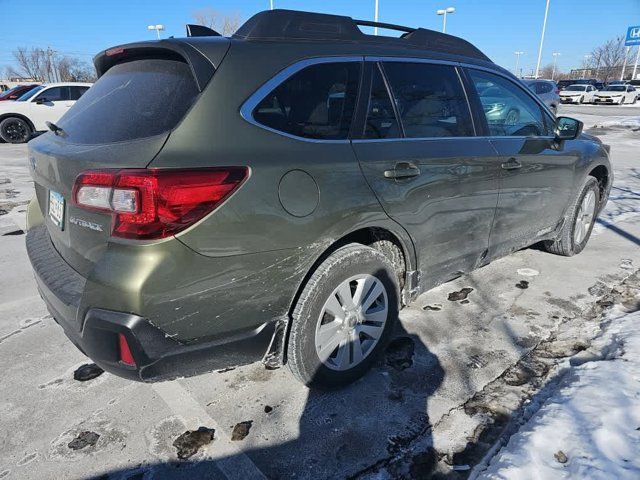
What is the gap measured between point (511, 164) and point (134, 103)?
2562 millimetres

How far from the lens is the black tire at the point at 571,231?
4293mm

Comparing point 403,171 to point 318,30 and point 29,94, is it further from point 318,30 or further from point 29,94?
point 29,94

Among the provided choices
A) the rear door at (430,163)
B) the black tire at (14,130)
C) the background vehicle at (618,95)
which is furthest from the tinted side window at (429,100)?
the background vehicle at (618,95)

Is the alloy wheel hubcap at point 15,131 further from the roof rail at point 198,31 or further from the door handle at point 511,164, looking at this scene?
the door handle at point 511,164

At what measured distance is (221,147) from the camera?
1856 millimetres

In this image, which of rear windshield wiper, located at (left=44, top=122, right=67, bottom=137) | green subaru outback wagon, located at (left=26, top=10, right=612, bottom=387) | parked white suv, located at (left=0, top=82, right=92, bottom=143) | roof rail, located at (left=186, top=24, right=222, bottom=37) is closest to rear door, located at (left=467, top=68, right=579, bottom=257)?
green subaru outback wagon, located at (left=26, top=10, right=612, bottom=387)

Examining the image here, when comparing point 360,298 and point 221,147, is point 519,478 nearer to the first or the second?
point 360,298

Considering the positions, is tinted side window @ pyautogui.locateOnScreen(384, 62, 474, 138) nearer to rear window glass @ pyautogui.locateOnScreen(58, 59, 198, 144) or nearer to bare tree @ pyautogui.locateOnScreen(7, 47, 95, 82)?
rear window glass @ pyautogui.locateOnScreen(58, 59, 198, 144)

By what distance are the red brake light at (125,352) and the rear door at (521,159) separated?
2594mm

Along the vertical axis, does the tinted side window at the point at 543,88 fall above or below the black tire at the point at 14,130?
above

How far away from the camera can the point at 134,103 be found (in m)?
A: 2.08

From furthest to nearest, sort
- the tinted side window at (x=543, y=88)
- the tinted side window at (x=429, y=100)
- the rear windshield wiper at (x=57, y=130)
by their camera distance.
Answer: the tinted side window at (x=543, y=88) → the tinted side window at (x=429, y=100) → the rear windshield wiper at (x=57, y=130)

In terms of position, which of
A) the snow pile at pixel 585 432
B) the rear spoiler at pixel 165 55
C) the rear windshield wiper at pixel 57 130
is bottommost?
the snow pile at pixel 585 432

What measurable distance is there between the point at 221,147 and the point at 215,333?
80cm
